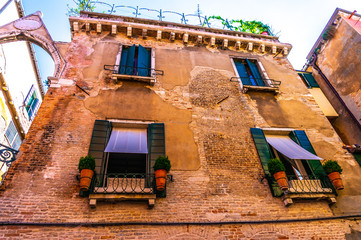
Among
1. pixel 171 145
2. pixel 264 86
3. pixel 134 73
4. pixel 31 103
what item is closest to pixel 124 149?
pixel 171 145

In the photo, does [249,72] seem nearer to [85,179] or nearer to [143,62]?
[143,62]

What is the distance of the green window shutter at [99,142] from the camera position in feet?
17.5

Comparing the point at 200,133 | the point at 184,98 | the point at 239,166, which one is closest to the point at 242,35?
the point at 184,98

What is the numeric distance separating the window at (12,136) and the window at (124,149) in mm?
7547

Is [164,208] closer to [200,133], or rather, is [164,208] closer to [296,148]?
[200,133]

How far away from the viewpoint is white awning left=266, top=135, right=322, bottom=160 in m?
5.72

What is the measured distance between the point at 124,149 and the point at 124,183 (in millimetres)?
775

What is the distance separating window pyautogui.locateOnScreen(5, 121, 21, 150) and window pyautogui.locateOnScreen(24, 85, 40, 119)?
1928 mm

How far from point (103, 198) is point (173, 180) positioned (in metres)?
1.62

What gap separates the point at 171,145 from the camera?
6.09 meters

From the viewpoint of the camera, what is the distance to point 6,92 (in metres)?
10.9

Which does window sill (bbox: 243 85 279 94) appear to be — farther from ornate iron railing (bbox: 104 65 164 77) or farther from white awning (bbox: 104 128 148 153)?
white awning (bbox: 104 128 148 153)

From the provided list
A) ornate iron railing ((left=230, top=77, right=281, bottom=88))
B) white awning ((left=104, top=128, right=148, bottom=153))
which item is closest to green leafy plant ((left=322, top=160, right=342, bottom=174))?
Result: ornate iron railing ((left=230, top=77, right=281, bottom=88))

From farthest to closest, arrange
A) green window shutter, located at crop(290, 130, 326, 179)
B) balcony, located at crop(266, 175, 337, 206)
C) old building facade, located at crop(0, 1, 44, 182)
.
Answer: old building facade, located at crop(0, 1, 44, 182) < green window shutter, located at crop(290, 130, 326, 179) < balcony, located at crop(266, 175, 337, 206)
